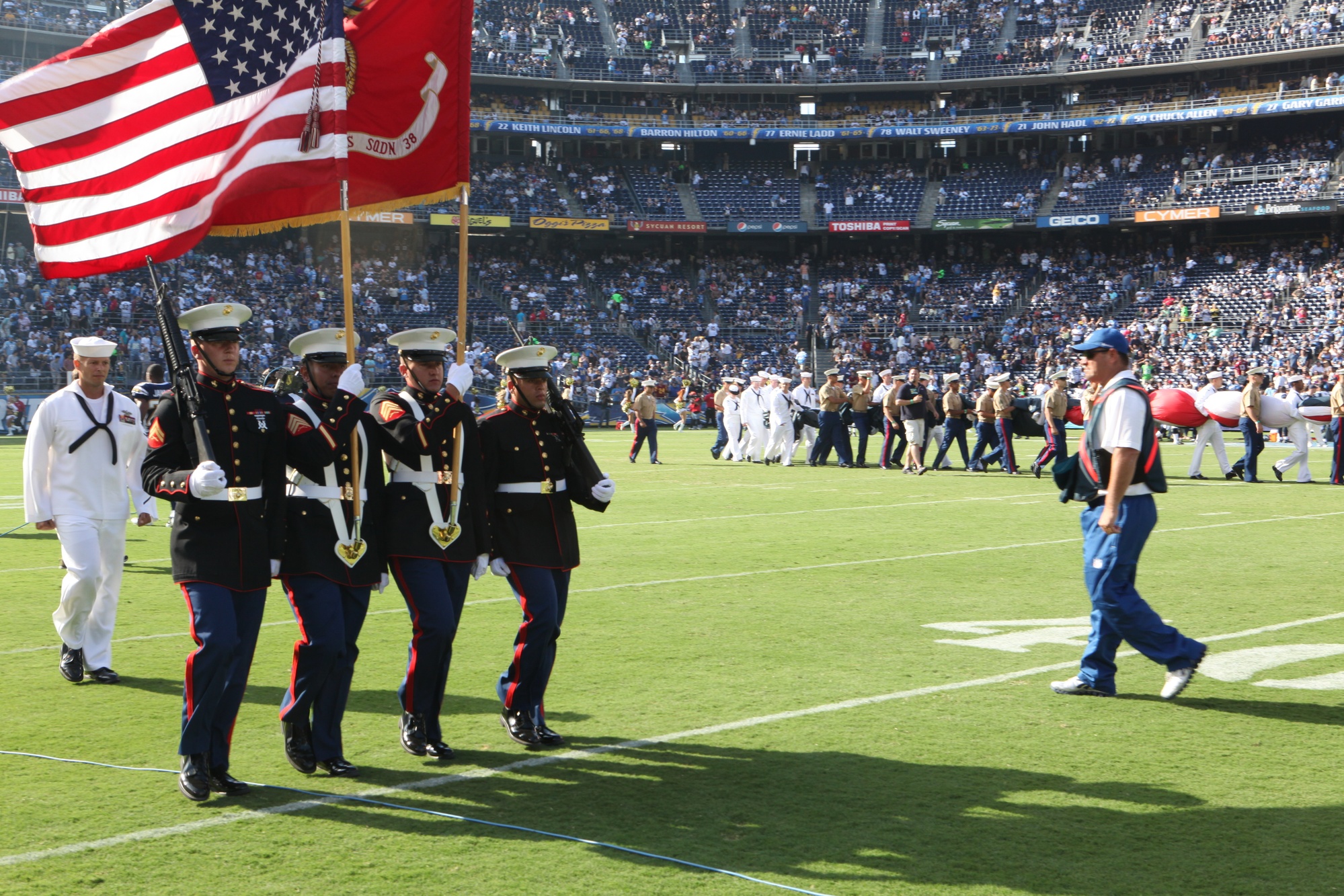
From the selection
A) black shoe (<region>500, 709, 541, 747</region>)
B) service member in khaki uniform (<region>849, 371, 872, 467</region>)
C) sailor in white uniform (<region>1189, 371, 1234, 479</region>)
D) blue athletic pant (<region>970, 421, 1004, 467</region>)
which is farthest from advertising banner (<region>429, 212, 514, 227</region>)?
black shoe (<region>500, 709, 541, 747</region>)

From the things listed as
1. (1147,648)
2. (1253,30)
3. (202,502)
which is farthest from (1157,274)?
(202,502)

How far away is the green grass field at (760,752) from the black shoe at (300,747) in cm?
11

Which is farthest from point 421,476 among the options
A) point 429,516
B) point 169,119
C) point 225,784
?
point 169,119

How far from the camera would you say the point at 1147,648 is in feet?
22.4

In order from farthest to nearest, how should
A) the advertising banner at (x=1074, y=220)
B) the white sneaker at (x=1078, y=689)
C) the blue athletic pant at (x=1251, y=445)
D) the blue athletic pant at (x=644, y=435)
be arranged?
1. the advertising banner at (x=1074, y=220)
2. the blue athletic pant at (x=644, y=435)
3. the blue athletic pant at (x=1251, y=445)
4. the white sneaker at (x=1078, y=689)

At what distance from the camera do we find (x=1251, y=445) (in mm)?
21484

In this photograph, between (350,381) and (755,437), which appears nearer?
(350,381)

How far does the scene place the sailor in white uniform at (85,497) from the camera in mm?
7465

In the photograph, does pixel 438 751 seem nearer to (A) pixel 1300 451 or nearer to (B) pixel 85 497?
(B) pixel 85 497

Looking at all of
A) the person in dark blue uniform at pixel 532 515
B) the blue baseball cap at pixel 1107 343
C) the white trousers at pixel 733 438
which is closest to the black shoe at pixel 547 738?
the person in dark blue uniform at pixel 532 515

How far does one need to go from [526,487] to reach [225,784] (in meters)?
1.87

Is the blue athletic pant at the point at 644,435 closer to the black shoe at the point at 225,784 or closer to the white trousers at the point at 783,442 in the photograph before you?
the white trousers at the point at 783,442

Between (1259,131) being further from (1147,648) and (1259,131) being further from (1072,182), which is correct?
(1147,648)

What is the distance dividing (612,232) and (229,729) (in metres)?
49.9
